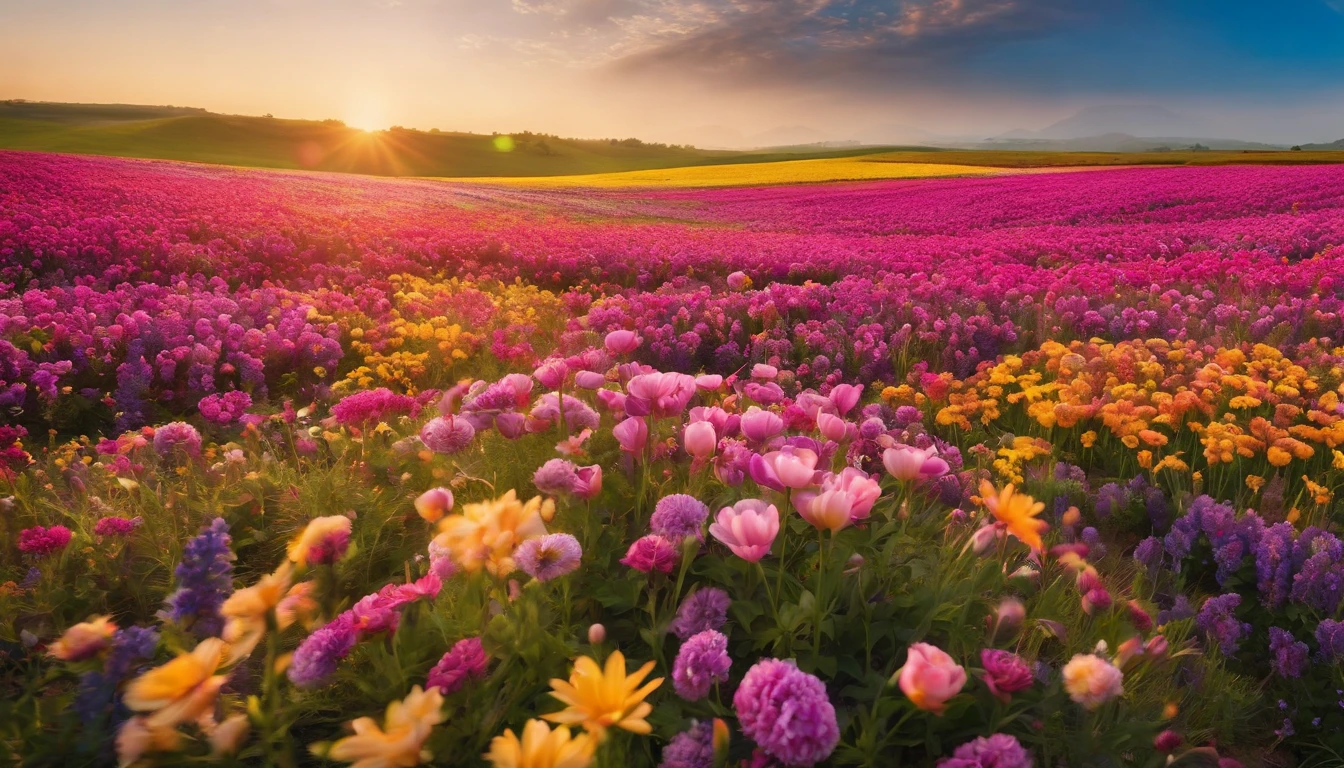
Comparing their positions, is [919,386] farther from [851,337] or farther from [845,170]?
[845,170]

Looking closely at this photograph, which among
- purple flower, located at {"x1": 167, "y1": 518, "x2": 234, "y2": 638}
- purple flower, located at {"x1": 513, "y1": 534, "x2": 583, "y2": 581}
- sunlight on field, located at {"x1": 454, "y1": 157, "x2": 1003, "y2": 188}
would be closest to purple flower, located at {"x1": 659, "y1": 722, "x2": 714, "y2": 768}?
purple flower, located at {"x1": 513, "y1": 534, "x2": 583, "y2": 581}

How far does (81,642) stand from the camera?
1.53 metres

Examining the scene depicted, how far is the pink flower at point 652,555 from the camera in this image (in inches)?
71.9

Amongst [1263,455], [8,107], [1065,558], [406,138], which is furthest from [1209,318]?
[8,107]

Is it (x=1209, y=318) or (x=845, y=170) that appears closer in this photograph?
Result: (x=1209, y=318)

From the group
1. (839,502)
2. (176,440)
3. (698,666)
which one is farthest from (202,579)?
(176,440)

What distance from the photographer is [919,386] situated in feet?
18.2

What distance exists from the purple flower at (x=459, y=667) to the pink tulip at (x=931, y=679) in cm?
95

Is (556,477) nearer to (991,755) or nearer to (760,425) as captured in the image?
(760,425)

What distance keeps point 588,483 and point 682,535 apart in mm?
358

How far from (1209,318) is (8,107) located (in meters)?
101

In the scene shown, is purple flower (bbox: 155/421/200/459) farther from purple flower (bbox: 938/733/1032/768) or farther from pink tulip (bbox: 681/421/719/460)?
purple flower (bbox: 938/733/1032/768)

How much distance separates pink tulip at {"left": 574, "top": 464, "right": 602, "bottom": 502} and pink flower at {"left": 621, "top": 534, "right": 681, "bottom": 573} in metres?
0.30

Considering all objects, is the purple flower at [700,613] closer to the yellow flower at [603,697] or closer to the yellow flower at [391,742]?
the yellow flower at [603,697]
